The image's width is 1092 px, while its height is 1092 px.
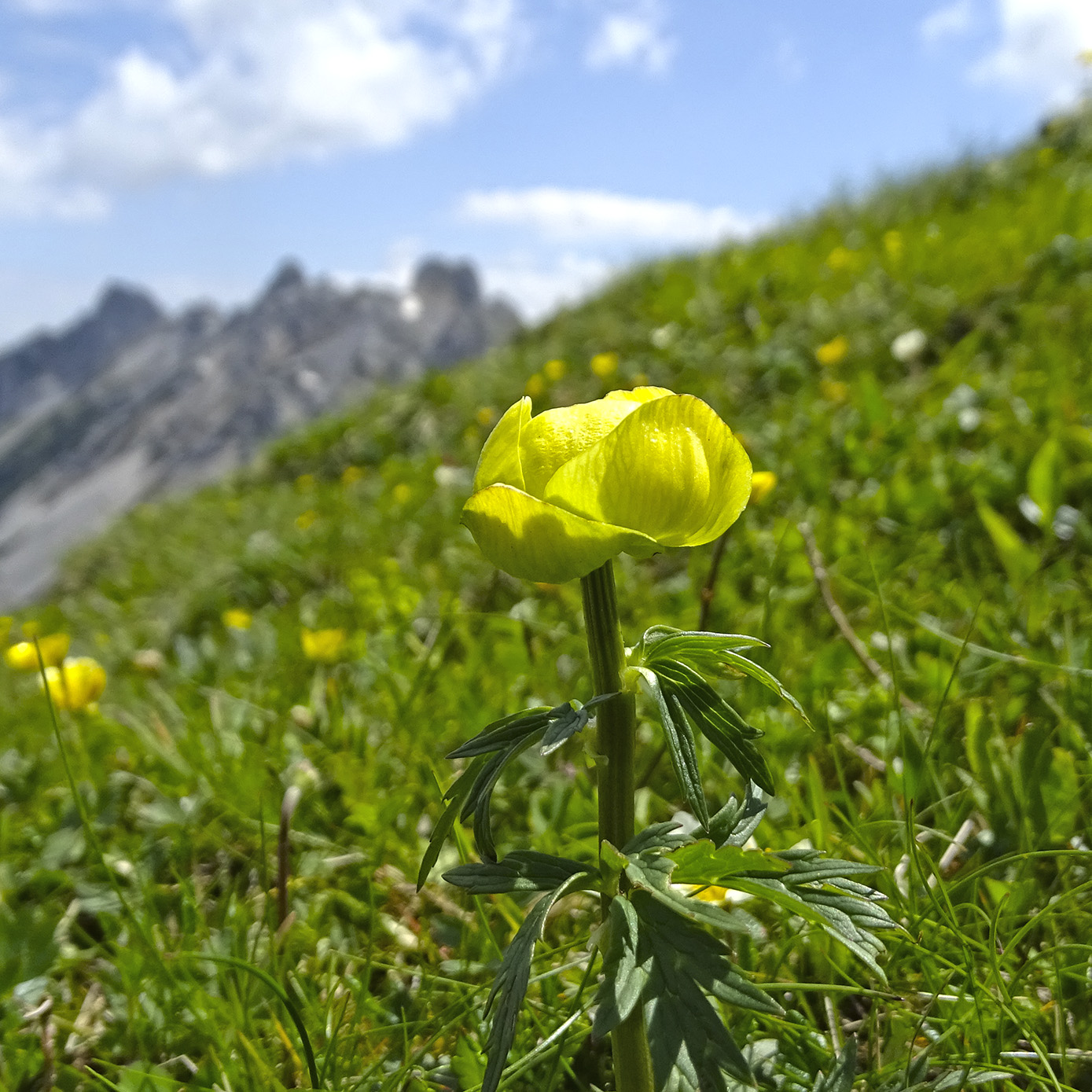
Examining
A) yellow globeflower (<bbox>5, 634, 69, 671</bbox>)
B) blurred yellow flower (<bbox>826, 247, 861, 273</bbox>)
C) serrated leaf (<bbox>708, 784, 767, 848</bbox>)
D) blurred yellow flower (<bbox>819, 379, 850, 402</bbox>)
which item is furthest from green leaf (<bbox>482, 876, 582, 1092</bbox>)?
blurred yellow flower (<bbox>826, 247, 861, 273</bbox>)

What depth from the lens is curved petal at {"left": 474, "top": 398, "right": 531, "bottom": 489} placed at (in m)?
0.82

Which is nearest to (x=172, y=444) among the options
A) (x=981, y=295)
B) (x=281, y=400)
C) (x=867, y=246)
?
(x=281, y=400)

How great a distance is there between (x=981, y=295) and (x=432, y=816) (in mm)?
3924

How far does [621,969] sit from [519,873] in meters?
0.14

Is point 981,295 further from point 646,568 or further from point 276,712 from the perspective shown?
point 276,712

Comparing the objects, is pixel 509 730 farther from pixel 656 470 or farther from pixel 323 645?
pixel 323 645

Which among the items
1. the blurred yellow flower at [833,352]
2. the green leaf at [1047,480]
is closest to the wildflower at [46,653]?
the green leaf at [1047,480]

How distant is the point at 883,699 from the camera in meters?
1.78

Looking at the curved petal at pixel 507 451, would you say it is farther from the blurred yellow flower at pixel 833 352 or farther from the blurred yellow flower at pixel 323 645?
the blurred yellow flower at pixel 833 352

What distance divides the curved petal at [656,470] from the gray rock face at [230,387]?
9.59 m

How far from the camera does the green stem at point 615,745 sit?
83cm

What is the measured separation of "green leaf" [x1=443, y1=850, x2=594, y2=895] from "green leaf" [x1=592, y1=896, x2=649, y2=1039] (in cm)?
8

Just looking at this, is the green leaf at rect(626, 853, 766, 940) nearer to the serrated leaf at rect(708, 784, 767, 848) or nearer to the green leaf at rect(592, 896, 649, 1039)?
the green leaf at rect(592, 896, 649, 1039)

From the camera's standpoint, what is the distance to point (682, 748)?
2.65ft
